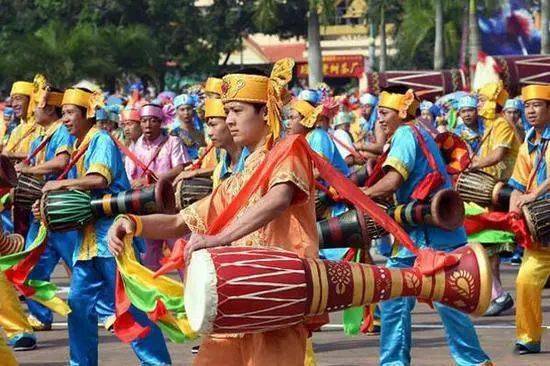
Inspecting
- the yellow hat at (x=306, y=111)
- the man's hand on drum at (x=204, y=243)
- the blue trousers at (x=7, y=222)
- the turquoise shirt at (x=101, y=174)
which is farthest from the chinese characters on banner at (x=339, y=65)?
the man's hand on drum at (x=204, y=243)

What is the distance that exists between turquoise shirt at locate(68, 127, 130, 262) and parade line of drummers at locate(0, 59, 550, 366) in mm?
12

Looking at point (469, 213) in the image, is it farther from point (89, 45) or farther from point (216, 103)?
point (89, 45)

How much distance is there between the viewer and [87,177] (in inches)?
399

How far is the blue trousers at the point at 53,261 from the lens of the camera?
10.9 metres

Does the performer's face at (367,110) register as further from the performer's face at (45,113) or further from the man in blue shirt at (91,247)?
the man in blue shirt at (91,247)

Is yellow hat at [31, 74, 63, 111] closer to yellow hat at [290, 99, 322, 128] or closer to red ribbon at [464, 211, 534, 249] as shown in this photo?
yellow hat at [290, 99, 322, 128]

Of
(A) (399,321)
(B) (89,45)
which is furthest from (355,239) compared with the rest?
(B) (89,45)

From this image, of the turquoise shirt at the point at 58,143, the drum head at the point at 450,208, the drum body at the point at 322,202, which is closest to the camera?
the drum head at the point at 450,208

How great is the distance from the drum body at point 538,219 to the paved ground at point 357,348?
2.77ft

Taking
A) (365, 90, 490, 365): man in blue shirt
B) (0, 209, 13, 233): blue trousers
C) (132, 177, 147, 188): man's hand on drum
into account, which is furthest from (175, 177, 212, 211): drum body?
(0, 209, 13, 233): blue trousers

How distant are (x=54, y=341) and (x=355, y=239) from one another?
3317 millimetres

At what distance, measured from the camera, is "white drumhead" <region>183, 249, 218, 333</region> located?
630cm

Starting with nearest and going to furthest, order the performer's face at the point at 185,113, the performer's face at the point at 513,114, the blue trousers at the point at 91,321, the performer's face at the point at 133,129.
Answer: the blue trousers at the point at 91,321 < the performer's face at the point at 133,129 < the performer's face at the point at 185,113 < the performer's face at the point at 513,114

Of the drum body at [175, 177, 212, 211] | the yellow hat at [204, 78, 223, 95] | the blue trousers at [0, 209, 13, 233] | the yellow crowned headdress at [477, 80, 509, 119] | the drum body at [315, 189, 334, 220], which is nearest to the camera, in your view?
the drum body at [175, 177, 212, 211]
